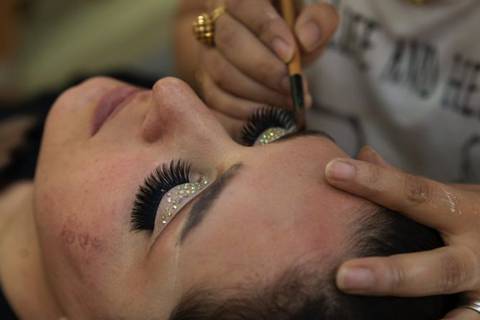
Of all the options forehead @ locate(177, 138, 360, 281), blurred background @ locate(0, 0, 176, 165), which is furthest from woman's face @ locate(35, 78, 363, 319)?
blurred background @ locate(0, 0, 176, 165)

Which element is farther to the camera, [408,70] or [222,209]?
[408,70]

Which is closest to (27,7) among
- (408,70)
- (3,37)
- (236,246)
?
(3,37)

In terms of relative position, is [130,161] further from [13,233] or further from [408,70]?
[408,70]

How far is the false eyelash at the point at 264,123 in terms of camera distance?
2.60 feet

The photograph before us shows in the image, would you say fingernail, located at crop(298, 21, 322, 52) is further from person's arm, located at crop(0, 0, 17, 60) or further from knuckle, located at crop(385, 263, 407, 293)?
person's arm, located at crop(0, 0, 17, 60)

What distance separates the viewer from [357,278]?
61 cm

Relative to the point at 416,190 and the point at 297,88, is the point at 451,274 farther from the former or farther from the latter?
the point at 297,88

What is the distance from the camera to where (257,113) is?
2.72ft

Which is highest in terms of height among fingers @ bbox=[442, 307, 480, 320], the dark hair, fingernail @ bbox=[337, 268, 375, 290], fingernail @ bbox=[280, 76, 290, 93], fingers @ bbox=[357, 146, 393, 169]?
fingernail @ bbox=[280, 76, 290, 93]

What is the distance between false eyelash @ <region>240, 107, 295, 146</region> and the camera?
79cm

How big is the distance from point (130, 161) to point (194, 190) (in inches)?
3.8

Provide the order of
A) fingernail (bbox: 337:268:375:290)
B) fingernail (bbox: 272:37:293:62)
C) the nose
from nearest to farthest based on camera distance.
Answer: fingernail (bbox: 337:268:375:290), the nose, fingernail (bbox: 272:37:293:62)

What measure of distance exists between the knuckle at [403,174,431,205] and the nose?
0.71 feet

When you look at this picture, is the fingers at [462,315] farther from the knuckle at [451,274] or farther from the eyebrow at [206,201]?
the eyebrow at [206,201]
